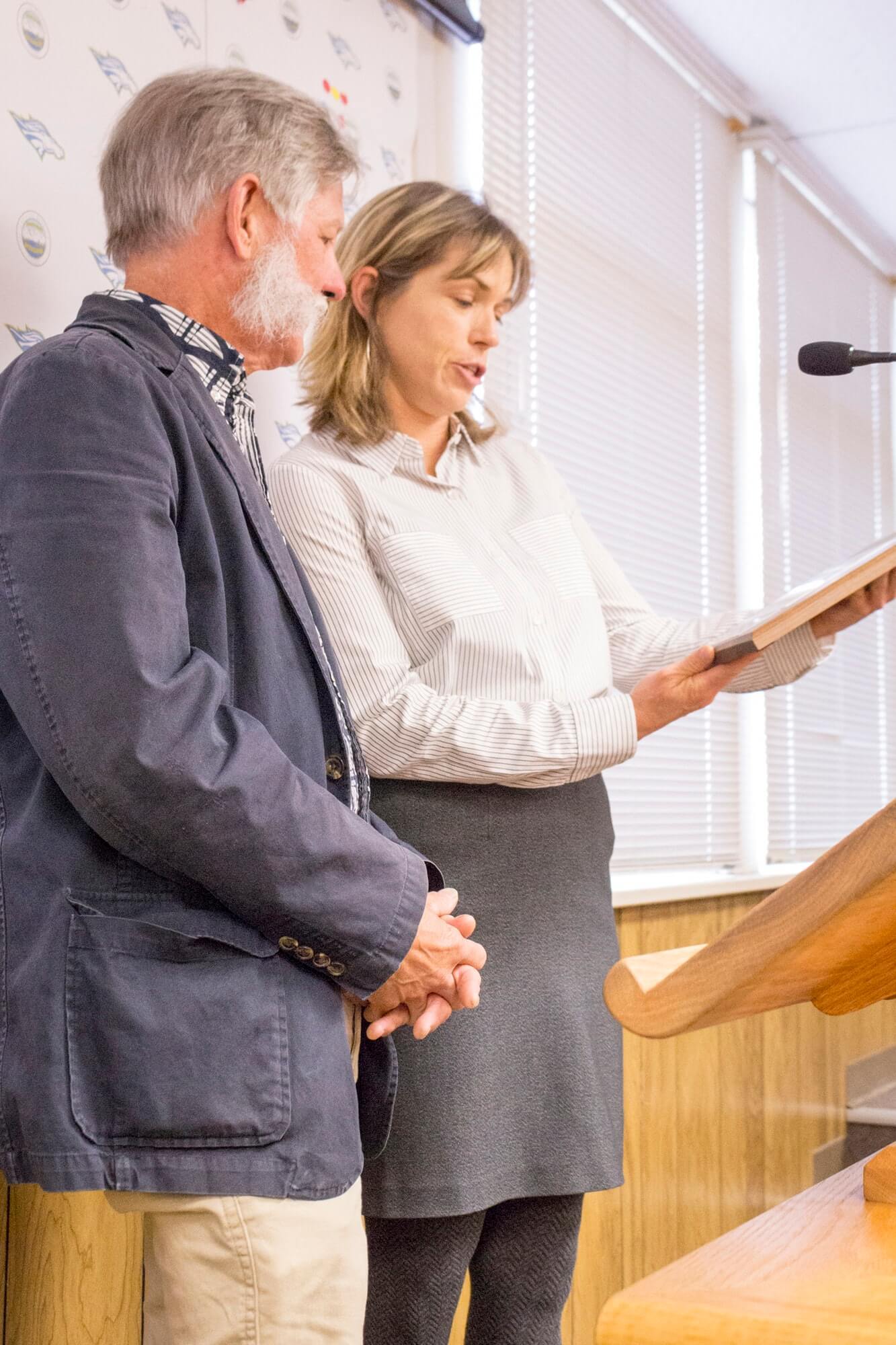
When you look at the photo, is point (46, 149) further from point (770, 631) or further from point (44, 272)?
point (770, 631)

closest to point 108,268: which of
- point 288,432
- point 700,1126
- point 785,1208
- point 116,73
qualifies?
point 116,73

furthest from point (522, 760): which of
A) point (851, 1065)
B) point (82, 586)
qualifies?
point (851, 1065)

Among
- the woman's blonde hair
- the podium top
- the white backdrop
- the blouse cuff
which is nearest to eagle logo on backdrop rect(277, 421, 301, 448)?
the white backdrop

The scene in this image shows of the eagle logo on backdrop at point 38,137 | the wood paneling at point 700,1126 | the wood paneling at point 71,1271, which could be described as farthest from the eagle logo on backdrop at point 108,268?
the wood paneling at point 700,1126

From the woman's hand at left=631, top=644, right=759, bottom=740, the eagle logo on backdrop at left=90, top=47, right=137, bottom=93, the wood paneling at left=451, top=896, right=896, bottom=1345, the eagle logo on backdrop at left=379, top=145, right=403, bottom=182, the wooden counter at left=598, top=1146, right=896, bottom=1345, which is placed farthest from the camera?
the wood paneling at left=451, top=896, right=896, bottom=1345

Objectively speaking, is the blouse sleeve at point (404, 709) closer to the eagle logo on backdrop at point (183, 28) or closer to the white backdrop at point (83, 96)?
the white backdrop at point (83, 96)

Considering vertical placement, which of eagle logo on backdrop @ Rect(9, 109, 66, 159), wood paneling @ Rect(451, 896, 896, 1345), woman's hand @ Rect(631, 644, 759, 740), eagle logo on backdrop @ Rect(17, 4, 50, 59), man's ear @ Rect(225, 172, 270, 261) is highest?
eagle logo on backdrop @ Rect(17, 4, 50, 59)

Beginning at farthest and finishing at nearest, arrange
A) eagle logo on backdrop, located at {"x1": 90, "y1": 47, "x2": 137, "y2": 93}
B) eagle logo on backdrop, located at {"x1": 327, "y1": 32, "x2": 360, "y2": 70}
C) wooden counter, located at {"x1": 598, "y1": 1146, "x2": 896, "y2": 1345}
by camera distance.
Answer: eagle logo on backdrop, located at {"x1": 327, "y1": 32, "x2": 360, "y2": 70}
eagle logo on backdrop, located at {"x1": 90, "y1": 47, "x2": 137, "y2": 93}
wooden counter, located at {"x1": 598, "y1": 1146, "x2": 896, "y2": 1345}

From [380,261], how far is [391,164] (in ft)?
2.04

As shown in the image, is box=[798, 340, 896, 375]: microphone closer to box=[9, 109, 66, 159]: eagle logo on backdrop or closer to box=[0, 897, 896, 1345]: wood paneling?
box=[9, 109, 66, 159]: eagle logo on backdrop

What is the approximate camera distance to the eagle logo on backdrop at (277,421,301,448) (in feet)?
6.35

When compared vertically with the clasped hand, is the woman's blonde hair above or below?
above

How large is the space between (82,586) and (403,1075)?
2.30ft

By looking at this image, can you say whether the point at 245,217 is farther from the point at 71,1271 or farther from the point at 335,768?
the point at 71,1271
